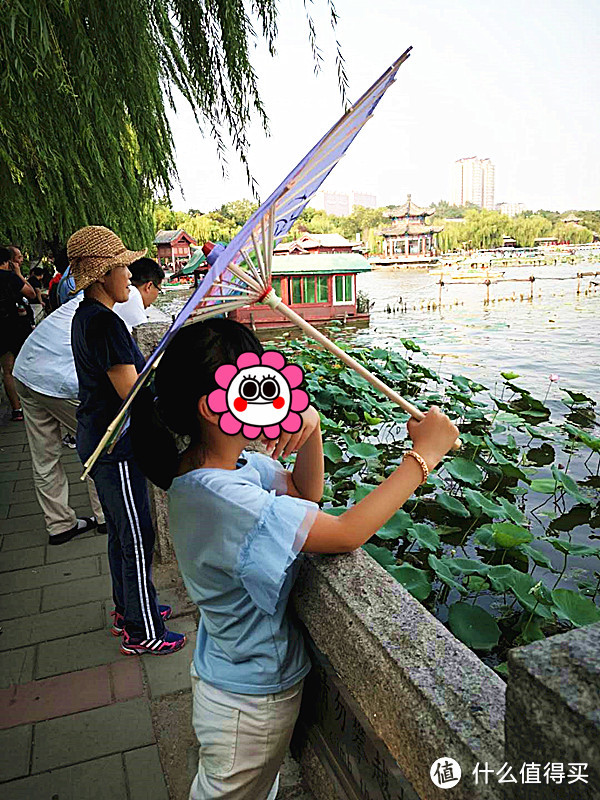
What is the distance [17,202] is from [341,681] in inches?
93.7

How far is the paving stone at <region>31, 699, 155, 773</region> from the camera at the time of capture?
5.53ft

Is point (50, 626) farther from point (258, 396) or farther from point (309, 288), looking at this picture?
point (309, 288)

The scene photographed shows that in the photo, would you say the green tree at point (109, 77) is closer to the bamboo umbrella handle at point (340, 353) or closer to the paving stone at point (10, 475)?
the bamboo umbrella handle at point (340, 353)

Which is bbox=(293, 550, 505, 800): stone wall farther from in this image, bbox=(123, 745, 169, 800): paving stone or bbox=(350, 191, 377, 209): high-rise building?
bbox=(350, 191, 377, 209): high-rise building

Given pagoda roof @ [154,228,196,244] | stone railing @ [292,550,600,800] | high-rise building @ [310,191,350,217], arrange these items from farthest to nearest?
high-rise building @ [310,191,350,217] < pagoda roof @ [154,228,196,244] < stone railing @ [292,550,600,800]

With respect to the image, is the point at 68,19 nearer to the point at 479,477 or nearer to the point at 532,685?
the point at 532,685

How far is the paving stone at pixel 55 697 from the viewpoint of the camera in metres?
1.84

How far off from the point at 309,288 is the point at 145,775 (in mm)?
16402

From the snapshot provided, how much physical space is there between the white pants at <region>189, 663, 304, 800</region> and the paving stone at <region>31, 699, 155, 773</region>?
2.29 feet

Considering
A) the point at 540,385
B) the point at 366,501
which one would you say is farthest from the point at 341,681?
the point at 540,385

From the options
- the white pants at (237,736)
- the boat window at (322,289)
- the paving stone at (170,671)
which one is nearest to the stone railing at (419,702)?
the white pants at (237,736)

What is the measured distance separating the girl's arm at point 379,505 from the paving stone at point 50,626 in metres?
1.62

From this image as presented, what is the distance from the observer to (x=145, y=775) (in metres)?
1.61

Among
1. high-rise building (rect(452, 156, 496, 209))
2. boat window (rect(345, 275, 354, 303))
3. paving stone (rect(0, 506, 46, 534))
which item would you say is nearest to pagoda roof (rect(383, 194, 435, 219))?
Answer: boat window (rect(345, 275, 354, 303))
